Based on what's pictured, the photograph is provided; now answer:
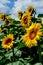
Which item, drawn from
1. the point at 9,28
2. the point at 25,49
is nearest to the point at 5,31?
the point at 9,28

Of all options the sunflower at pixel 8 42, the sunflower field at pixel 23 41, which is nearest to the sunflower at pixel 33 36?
the sunflower field at pixel 23 41

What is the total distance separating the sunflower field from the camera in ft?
10.0

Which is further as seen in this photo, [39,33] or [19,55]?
[19,55]

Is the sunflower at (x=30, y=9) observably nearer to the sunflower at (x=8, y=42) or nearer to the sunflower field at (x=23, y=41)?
the sunflower field at (x=23, y=41)

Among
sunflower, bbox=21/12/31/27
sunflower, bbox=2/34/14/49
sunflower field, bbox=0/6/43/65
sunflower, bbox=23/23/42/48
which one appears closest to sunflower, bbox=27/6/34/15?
sunflower field, bbox=0/6/43/65

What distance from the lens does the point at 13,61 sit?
3.35 m

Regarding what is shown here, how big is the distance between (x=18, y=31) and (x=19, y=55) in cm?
67

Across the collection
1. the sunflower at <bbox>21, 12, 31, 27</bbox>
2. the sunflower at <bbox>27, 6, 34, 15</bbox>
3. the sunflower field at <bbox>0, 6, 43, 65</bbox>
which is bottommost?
the sunflower field at <bbox>0, 6, 43, 65</bbox>

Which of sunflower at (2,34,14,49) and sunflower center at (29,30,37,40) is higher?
sunflower center at (29,30,37,40)

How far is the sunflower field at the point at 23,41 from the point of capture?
10.0 ft

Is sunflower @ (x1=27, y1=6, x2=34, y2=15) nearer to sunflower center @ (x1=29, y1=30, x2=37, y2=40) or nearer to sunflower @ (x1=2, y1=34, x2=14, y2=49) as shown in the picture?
sunflower @ (x1=2, y1=34, x2=14, y2=49)

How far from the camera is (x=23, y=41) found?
3.16m

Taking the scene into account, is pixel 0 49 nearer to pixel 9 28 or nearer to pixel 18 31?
pixel 18 31

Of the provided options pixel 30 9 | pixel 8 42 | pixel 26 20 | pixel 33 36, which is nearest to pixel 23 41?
pixel 33 36
